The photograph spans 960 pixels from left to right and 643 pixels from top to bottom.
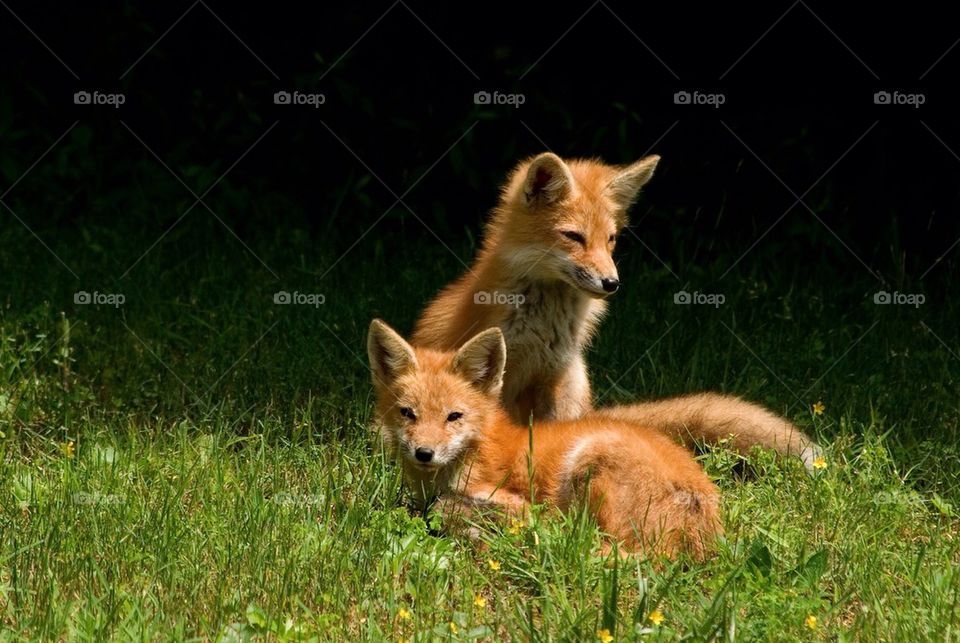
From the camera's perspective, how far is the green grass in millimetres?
4219

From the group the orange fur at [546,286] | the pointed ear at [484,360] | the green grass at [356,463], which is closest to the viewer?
the green grass at [356,463]

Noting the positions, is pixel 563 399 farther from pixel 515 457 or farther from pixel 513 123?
pixel 513 123

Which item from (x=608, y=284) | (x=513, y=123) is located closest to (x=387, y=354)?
(x=608, y=284)

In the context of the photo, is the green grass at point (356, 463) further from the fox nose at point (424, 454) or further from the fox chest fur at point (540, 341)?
the fox chest fur at point (540, 341)

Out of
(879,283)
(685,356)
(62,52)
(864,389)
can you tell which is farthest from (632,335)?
(62,52)

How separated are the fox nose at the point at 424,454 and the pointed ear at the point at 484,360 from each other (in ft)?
1.69

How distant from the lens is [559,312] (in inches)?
233

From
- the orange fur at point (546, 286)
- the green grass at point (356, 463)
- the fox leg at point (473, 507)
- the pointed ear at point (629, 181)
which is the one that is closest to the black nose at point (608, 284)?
the orange fur at point (546, 286)

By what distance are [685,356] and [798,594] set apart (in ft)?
9.16

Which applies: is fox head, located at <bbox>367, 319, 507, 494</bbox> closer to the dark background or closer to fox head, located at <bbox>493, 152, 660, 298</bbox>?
fox head, located at <bbox>493, 152, 660, 298</bbox>

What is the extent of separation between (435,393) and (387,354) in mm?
325

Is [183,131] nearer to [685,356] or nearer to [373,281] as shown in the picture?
[373,281]

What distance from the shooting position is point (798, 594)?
14.3 feet

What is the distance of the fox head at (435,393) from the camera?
517 cm
